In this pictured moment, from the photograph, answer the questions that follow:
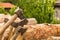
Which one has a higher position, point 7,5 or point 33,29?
point 33,29

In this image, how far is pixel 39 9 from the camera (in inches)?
352

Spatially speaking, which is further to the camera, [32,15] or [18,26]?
[32,15]

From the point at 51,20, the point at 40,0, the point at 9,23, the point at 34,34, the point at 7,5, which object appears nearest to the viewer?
the point at 9,23

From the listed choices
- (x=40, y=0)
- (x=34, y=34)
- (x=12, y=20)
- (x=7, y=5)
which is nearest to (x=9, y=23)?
(x=12, y=20)

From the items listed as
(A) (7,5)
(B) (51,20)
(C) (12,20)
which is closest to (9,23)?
(C) (12,20)

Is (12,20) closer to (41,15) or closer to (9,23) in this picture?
(9,23)

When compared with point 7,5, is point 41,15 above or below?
above

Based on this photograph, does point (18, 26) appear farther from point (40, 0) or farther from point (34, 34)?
Answer: point (40, 0)

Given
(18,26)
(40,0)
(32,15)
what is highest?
(18,26)

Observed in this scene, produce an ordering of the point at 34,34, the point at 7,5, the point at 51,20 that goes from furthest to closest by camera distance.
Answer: the point at 7,5
the point at 51,20
the point at 34,34

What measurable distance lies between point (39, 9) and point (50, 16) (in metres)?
0.49

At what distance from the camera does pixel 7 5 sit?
57.0 ft

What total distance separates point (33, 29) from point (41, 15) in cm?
645

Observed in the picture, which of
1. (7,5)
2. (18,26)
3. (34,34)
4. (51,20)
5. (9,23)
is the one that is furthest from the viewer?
(7,5)
